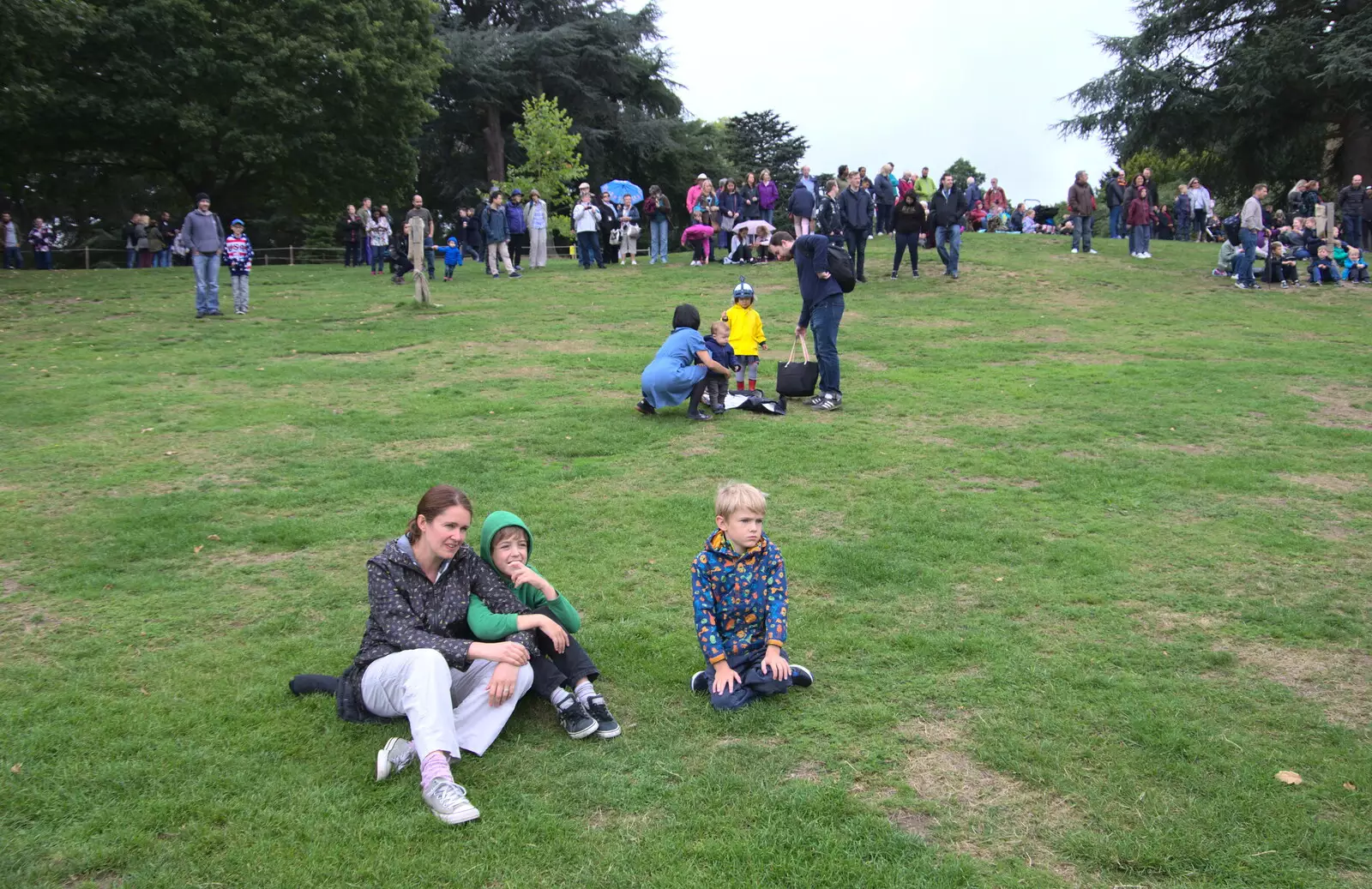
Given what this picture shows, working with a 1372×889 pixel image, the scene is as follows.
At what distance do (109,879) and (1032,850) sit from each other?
10.9ft

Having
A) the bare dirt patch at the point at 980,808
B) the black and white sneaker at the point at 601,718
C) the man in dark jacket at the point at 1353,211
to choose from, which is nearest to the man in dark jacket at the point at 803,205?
the man in dark jacket at the point at 1353,211

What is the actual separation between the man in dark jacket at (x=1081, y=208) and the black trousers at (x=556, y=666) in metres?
22.0

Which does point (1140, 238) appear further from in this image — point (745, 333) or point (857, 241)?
point (745, 333)

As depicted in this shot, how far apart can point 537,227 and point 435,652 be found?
22381 mm

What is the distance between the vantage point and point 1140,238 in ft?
82.9

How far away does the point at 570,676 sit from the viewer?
509cm

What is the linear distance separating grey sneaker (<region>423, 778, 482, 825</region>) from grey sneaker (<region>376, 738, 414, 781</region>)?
0.93 ft

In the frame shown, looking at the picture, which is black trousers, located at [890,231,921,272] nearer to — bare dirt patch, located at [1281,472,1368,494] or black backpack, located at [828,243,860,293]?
black backpack, located at [828,243,860,293]

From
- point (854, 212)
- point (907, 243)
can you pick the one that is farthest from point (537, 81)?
point (854, 212)

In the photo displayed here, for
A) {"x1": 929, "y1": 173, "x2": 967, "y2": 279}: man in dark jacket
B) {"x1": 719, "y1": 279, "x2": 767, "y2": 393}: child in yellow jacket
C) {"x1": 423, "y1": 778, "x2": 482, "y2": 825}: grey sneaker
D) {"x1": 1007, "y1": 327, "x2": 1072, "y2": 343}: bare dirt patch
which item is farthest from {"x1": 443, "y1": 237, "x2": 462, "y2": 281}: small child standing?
{"x1": 423, "y1": 778, "x2": 482, "y2": 825}: grey sneaker

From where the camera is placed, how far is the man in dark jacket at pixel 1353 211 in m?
24.5

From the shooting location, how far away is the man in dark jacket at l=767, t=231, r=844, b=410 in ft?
36.9

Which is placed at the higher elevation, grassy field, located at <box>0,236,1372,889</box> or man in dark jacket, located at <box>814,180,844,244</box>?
man in dark jacket, located at <box>814,180,844,244</box>

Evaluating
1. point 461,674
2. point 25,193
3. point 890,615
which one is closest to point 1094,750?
point 890,615
